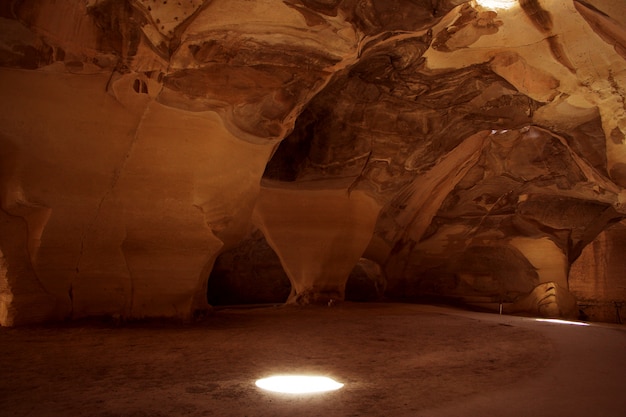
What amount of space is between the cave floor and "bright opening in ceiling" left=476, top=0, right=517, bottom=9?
377cm

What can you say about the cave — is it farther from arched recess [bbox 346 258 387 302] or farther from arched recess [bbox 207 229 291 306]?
arched recess [bbox 346 258 387 302]

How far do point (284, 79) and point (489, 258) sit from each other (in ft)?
32.0

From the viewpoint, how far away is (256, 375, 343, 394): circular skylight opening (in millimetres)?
2668

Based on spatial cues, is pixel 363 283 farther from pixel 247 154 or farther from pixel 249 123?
pixel 249 123

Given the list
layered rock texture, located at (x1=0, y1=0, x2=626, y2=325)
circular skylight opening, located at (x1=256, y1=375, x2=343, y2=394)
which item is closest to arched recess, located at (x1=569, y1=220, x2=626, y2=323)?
layered rock texture, located at (x1=0, y1=0, x2=626, y2=325)

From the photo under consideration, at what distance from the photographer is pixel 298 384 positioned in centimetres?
280

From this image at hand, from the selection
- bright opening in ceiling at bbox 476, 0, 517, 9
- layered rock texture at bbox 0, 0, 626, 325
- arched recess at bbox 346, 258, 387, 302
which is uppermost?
bright opening in ceiling at bbox 476, 0, 517, 9

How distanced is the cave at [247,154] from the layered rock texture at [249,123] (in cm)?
2

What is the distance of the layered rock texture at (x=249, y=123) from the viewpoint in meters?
4.49

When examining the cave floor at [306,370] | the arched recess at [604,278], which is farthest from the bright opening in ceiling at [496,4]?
the arched recess at [604,278]

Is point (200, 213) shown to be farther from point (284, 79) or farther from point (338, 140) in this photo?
point (338, 140)

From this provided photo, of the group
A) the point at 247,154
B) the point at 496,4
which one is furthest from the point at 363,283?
the point at 496,4

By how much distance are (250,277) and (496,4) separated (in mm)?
8782

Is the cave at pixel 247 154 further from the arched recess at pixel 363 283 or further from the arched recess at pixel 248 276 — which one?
the arched recess at pixel 363 283
